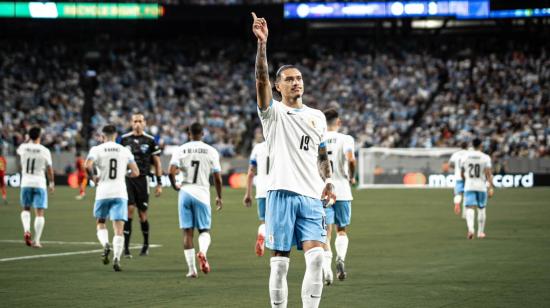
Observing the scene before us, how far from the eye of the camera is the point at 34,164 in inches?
762

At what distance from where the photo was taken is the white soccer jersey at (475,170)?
70.0 feet

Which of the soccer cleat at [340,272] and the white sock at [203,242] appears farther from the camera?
the white sock at [203,242]

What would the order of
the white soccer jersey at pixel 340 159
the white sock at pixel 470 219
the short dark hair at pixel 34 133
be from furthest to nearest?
1. the white sock at pixel 470 219
2. the short dark hair at pixel 34 133
3. the white soccer jersey at pixel 340 159

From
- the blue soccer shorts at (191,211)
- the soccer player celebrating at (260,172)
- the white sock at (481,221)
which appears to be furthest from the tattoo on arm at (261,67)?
the white sock at (481,221)

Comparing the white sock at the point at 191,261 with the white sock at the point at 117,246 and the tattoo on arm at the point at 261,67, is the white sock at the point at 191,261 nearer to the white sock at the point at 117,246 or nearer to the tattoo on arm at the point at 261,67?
the white sock at the point at 117,246

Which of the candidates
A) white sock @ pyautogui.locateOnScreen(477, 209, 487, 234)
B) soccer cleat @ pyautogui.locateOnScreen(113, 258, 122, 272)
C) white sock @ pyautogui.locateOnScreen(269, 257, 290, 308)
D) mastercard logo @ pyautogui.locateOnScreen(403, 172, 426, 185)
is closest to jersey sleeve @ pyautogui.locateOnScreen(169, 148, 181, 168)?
soccer cleat @ pyautogui.locateOnScreen(113, 258, 122, 272)

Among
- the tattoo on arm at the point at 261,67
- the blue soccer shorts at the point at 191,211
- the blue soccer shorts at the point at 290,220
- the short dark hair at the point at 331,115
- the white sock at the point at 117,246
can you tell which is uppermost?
the tattoo on arm at the point at 261,67

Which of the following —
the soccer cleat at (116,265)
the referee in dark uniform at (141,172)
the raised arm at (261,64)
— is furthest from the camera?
the referee in dark uniform at (141,172)

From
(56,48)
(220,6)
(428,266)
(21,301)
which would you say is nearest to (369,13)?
(220,6)

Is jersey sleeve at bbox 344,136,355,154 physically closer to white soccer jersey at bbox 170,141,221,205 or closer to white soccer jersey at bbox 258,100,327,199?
white soccer jersey at bbox 170,141,221,205

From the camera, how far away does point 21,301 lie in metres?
11.6

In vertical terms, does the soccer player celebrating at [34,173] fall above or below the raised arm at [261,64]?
below

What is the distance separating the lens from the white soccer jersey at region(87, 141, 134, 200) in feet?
50.1

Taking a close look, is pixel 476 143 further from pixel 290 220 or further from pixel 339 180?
pixel 290 220
